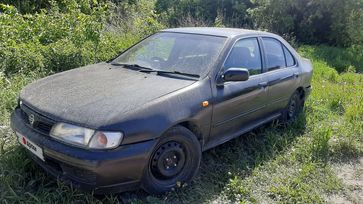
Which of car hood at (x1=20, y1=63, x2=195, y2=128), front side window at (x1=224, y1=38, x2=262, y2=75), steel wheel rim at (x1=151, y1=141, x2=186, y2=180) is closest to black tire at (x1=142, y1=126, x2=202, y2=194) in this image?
steel wheel rim at (x1=151, y1=141, x2=186, y2=180)

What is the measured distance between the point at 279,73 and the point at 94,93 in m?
2.57

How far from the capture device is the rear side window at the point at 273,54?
175 inches

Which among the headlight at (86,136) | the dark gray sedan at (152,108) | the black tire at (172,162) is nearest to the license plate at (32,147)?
the dark gray sedan at (152,108)

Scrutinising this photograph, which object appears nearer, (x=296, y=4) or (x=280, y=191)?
(x=280, y=191)

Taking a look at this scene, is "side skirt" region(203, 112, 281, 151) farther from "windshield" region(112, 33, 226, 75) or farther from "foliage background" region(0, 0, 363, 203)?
"windshield" region(112, 33, 226, 75)

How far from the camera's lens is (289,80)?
4.73 m

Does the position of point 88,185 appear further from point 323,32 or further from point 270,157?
point 323,32

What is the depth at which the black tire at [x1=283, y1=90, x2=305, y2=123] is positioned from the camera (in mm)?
4984

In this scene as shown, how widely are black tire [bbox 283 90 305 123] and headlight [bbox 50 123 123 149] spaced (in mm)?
3003

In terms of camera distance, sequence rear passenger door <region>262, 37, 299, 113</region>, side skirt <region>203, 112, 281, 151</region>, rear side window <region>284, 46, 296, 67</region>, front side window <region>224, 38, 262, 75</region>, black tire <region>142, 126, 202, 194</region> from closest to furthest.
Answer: black tire <region>142, 126, 202, 194</region> < side skirt <region>203, 112, 281, 151</region> < front side window <region>224, 38, 262, 75</region> < rear passenger door <region>262, 37, 299, 113</region> < rear side window <region>284, 46, 296, 67</region>

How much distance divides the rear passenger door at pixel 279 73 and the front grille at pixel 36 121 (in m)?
2.68

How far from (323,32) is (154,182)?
13269 millimetres

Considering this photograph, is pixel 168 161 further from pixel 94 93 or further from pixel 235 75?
pixel 235 75

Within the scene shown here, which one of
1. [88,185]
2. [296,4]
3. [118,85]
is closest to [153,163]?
[88,185]
